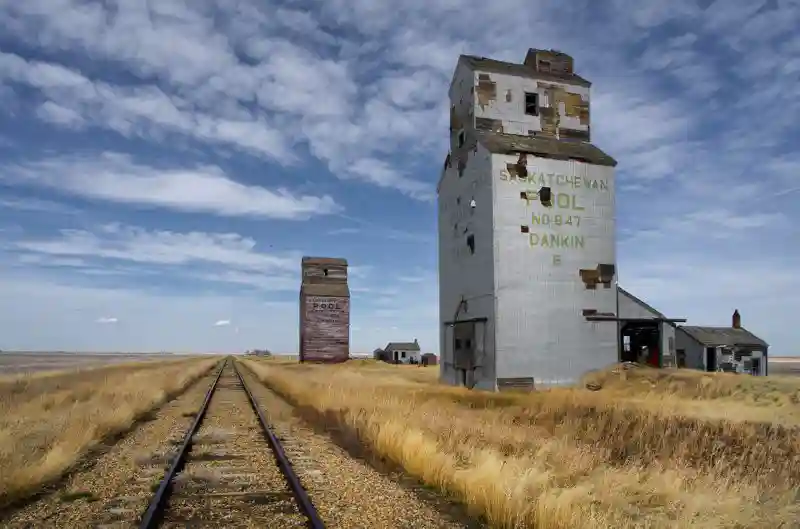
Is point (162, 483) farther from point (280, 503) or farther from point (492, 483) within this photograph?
point (492, 483)

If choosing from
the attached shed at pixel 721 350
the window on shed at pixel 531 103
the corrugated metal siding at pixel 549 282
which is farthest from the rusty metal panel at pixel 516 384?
the attached shed at pixel 721 350

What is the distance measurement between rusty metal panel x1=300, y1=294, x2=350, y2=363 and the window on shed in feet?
103

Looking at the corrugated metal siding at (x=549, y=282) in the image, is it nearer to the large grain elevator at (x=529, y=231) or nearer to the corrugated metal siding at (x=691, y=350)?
the large grain elevator at (x=529, y=231)

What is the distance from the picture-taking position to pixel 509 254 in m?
23.5

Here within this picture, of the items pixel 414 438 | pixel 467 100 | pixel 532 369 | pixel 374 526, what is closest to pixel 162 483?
pixel 374 526

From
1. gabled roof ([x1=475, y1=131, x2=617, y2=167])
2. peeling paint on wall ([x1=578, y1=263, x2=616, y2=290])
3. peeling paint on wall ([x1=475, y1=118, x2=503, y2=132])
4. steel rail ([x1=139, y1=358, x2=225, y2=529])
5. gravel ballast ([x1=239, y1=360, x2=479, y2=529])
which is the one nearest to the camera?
steel rail ([x1=139, y1=358, x2=225, y2=529])

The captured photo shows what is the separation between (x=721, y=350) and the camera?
33.8 m

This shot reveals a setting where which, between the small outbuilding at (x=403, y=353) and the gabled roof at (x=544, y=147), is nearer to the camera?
the gabled roof at (x=544, y=147)

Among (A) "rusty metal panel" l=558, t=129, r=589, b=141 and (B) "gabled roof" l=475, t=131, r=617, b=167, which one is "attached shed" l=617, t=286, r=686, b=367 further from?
(A) "rusty metal panel" l=558, t=129, r=589, b=141

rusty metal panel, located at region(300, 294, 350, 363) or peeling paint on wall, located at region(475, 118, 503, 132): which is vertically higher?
peeling paint on wall, located at region(475, 118, 503, 132)

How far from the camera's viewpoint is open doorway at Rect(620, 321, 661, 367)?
2638cm

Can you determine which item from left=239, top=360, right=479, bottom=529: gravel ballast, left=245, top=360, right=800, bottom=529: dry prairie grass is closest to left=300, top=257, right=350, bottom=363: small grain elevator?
left=245, top=360, right=800, bottom=529: dry prairie grass

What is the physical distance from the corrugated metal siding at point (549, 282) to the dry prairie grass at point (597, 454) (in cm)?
205

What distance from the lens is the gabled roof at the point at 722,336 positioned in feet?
111
